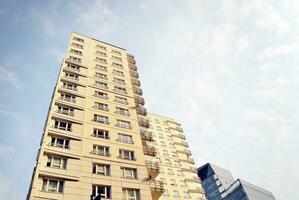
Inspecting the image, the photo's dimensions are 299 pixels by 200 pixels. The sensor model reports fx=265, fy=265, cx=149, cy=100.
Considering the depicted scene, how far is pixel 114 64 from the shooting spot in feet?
140

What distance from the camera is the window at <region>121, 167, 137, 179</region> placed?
26.8 m

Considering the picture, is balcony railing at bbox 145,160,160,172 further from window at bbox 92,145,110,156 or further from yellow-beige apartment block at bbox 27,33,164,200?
window at bbox 92,145,110,156

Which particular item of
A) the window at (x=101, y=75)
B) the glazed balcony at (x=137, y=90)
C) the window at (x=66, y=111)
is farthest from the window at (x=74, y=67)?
the glazed balcony at (x=137, y=90)

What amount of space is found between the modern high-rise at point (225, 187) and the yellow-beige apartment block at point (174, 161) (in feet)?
297

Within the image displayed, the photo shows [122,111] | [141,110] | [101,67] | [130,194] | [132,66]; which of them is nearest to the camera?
[130,194]

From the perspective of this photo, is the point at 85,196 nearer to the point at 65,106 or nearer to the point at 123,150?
the point at 123,150

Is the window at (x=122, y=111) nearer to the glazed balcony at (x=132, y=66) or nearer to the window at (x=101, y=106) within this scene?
the window at (x=101, y=106)

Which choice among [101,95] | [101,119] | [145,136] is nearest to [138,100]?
[101,95]

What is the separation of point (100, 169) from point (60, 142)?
4.93 m

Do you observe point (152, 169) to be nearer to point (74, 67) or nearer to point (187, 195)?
point (74, 67)

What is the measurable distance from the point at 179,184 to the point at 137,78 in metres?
26.0

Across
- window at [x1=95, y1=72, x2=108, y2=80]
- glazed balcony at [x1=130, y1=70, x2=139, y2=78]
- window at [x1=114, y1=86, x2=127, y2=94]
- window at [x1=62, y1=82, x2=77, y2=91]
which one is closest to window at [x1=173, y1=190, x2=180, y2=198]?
glazed balcony at [x1=130, y1=70, x2=139, y2=78]

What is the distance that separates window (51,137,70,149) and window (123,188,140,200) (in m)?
7.37

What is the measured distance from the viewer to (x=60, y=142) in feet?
88.0
